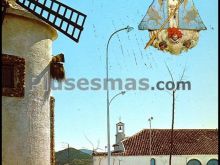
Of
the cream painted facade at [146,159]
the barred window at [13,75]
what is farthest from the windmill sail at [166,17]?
the cream painted facade at [146,159]

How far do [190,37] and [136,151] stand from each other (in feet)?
93.8

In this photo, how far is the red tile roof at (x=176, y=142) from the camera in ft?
160

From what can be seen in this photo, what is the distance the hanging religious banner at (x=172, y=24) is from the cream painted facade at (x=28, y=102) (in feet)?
16.5

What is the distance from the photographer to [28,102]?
16219 millimetres

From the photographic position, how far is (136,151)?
1895 inches

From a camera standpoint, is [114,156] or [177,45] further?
[114,156]

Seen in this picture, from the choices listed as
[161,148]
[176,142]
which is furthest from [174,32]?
[176,142]

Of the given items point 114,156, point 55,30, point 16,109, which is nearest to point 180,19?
point 55,30

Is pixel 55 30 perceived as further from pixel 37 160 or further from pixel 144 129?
pixel 144 129

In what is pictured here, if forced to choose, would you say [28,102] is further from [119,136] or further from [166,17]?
[119,136]

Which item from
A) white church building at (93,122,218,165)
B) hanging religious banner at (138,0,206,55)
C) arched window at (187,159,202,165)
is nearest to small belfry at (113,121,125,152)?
white church building at (93,122,218,165)

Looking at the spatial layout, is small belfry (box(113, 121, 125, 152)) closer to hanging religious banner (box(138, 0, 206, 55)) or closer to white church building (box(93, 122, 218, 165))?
white church building (box(93, 122, 218, 165))

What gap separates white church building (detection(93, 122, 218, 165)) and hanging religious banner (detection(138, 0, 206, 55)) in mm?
26703

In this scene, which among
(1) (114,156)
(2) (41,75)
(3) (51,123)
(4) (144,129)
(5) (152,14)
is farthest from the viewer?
(4) (144,129)
